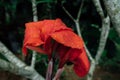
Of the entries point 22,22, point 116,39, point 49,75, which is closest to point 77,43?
point 49,75

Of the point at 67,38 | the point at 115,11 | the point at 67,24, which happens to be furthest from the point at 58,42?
the point at 67,24

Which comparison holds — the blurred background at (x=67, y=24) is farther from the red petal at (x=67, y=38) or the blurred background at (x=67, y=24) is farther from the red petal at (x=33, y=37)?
the red petal at (x=67, y=38)

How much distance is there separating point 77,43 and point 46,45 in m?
0.10

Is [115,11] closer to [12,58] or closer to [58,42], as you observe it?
[58,42]

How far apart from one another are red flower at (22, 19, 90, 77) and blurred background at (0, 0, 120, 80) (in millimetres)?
1695

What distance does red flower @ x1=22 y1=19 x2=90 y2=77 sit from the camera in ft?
3.83

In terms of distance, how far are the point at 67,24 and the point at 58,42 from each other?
2218mm

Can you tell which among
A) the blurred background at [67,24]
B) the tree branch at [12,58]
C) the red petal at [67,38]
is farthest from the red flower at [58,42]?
the blurred background at [67,24]

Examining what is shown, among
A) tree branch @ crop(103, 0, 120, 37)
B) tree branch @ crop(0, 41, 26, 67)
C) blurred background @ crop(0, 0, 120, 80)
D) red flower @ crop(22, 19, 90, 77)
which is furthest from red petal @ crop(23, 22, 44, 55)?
blurred background @ crop(0, 0, 120, 80)

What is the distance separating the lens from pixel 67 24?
11.1 ft

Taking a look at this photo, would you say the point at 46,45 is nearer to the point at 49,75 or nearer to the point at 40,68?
the point at 49,75

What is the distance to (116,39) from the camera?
10.9ft

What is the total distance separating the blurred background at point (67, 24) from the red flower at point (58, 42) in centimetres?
170

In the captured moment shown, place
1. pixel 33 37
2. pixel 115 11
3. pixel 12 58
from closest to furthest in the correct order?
pixel 115 11
pixel 33 37
pixel 12 58
